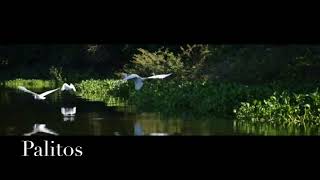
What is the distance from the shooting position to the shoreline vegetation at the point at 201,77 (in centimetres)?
974

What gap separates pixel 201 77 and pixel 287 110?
245 inches

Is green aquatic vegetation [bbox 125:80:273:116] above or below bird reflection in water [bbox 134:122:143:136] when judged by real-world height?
above

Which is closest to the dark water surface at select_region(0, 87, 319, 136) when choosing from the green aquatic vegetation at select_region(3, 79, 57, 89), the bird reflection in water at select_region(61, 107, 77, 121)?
the bird reflection in water at select_region(61, 107, 77, 121)

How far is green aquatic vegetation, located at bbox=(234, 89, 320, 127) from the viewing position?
30.7ft

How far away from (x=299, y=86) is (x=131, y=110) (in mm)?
3359

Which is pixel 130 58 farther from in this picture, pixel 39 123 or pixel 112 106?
pixel 39 123

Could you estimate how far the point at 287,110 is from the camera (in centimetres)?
948

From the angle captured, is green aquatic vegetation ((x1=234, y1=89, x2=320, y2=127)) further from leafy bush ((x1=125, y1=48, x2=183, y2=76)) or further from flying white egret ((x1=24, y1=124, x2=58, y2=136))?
leafy bush ((x1=125, y1=48, x2=183, y2=76))

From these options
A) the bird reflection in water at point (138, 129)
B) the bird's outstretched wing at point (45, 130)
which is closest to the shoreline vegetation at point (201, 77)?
the bird reflection in water at point (138, 129)

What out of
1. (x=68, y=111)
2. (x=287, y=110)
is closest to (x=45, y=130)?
(x=68, y=111)

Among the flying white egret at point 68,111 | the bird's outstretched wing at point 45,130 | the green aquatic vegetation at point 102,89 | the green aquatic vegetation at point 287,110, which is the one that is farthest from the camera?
the green aquatic vegetation at point 102,89

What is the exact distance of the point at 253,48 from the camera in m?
14.4

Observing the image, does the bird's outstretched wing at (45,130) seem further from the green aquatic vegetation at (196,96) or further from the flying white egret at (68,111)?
the green aquatic vegetation at (196,96)
